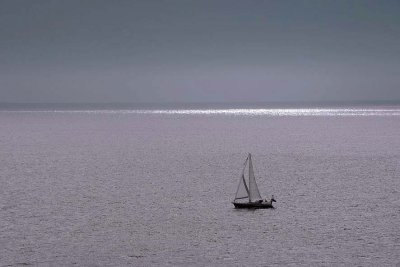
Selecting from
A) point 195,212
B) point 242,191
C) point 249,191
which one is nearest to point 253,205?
point 249,191

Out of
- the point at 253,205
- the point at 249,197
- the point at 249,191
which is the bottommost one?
the point at 253,205

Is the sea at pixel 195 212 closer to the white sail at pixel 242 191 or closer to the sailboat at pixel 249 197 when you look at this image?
the sailboat at pixel 249 197

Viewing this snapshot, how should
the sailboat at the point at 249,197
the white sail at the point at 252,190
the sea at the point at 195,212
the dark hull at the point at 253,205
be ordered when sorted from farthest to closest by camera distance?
the white sail at the point at 252,190
the sailboat at the point at 249,197
the dark hull at the point at 253,205
the sea at the point at 195,212

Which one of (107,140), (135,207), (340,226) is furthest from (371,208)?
(107,140)

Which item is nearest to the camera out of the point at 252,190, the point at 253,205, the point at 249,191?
the point at 253,205

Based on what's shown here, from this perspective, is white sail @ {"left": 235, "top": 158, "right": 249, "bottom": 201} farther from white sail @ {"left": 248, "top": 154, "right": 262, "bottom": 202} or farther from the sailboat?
white sail @ {"left": 248, "top": 154, "right": 262, "bottom": 202}

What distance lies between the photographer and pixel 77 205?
36938 mm

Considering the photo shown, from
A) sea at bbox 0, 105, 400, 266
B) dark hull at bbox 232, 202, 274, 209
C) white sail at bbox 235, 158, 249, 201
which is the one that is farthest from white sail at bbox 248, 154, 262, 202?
sea at bbox 0, 105, 400, 266

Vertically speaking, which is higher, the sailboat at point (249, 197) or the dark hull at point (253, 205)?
the sailboat at point (249, 197)

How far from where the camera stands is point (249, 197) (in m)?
35.9

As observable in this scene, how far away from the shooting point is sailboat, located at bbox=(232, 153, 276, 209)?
35250 mm

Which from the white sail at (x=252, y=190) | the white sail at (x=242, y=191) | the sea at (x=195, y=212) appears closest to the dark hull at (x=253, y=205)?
the sea at (x=195, y=212)

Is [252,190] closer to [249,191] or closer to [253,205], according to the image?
[249,191]

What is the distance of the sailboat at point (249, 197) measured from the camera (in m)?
35.2
